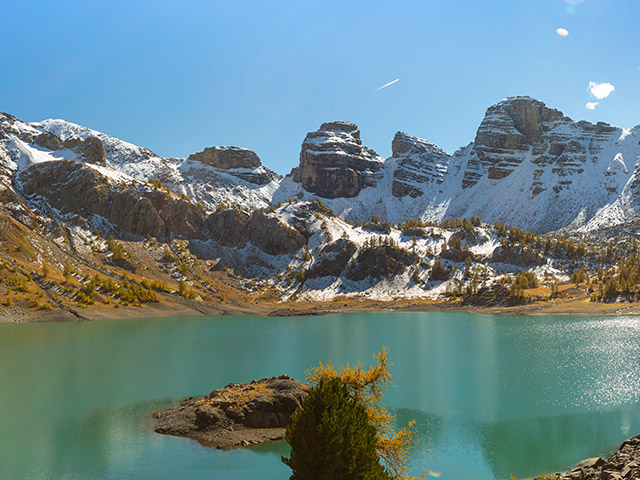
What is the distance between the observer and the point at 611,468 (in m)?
25.1

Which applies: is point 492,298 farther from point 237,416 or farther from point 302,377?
point 237,416

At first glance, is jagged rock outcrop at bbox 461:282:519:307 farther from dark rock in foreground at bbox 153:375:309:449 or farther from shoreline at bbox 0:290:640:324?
dark rock in foreground at bbox 153:375:309:449

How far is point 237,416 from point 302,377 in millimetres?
16765

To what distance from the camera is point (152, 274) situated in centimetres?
18712

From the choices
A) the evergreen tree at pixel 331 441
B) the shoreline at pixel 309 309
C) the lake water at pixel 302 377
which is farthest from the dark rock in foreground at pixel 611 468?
the shoreline at pixel 309 309

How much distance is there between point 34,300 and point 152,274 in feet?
194

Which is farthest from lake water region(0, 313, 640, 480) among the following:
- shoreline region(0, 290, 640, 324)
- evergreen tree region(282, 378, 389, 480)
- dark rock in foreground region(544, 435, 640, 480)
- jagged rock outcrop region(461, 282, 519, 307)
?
jagged rock outcrop region(461, 282, 519, 307)

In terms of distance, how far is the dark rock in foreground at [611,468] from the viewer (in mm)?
22797

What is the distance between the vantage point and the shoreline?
419 feet

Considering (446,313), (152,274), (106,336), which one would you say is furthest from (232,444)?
(152,274)

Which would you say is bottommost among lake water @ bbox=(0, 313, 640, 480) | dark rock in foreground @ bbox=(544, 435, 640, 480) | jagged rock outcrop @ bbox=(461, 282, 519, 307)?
lake water @ bbox=(0, 313, 640, 480)

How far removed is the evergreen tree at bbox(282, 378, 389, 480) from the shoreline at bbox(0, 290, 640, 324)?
13072 centimetres

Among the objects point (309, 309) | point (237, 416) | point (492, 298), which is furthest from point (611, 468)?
point (309, 309)

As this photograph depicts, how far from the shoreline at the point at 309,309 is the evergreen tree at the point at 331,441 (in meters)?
131
